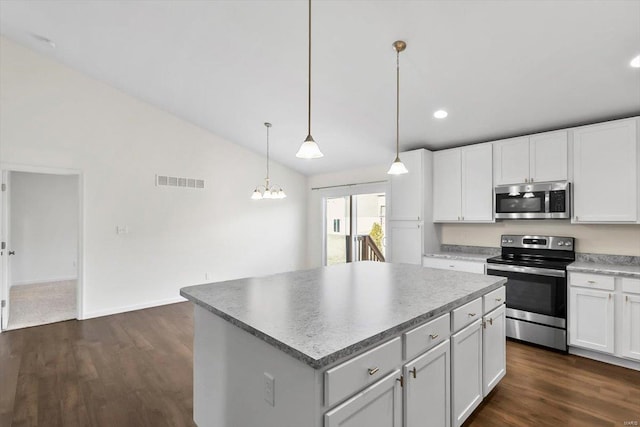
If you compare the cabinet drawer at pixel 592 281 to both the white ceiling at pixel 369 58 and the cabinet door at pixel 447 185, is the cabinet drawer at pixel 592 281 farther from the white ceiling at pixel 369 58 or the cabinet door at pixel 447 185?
the white ceiling at pixel 369 58

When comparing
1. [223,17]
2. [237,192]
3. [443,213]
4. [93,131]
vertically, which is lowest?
[443,213]

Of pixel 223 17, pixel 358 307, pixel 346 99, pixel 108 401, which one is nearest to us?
pixel 358 307

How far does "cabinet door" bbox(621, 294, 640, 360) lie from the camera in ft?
9.16

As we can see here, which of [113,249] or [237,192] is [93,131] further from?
[237,192]

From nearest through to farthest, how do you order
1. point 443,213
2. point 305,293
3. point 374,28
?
point 305,293 → point 374,28 → point 443,213

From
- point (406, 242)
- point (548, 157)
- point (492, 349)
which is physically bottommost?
point (492, 349)

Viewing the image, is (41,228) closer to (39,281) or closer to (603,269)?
(39,281)

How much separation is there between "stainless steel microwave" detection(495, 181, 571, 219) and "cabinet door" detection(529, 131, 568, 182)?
3.7 inches

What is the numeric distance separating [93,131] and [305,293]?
4.34m

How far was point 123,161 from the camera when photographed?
4.71 meters

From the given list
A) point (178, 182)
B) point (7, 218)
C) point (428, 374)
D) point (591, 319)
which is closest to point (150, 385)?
point (428, 374)

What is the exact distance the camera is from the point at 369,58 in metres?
2.95

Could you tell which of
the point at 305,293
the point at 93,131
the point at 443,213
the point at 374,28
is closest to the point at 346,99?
the point at 374,28

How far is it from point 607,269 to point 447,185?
6.34ft
